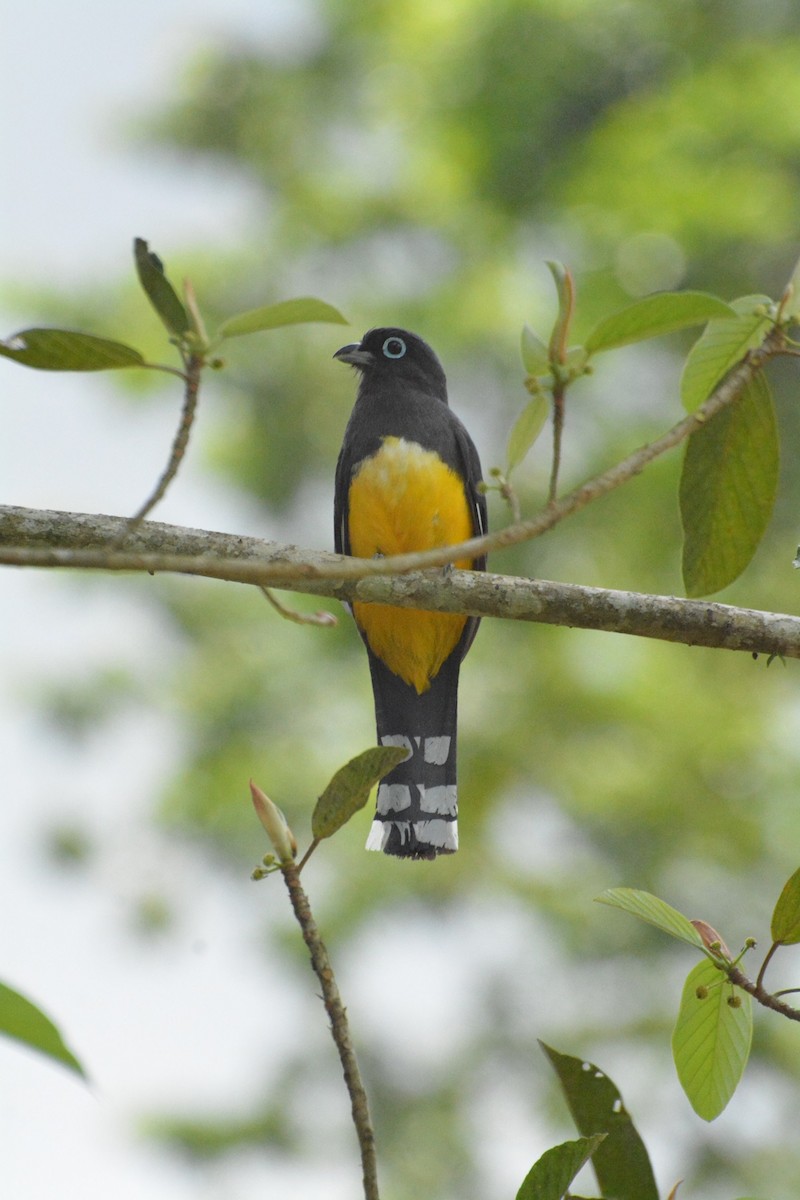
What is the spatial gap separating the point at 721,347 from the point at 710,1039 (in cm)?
112

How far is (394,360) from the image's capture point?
4.65m

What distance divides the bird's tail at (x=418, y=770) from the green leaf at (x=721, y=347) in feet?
6.65

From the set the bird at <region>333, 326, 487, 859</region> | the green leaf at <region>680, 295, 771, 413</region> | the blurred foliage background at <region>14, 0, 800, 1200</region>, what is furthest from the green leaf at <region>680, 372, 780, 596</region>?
the blurred foliage background at <region>14, 0, 800, 1200</region>

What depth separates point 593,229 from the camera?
945 cm

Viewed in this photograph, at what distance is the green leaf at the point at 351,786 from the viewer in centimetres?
185

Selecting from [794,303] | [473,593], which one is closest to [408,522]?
[473,593]

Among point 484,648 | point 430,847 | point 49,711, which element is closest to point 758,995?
point 430,847

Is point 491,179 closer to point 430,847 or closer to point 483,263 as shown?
point 483,263

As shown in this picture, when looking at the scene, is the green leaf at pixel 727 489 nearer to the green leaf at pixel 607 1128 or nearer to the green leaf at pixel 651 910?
the green leaf at pixel 651 910

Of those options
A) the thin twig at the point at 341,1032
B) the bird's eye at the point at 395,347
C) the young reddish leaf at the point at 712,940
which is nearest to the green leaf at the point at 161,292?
the thin twig at the point at 341,1032

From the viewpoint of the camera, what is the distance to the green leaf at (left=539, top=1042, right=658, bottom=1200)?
1804 millimetres

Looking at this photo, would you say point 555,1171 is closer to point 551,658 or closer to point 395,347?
point 395,347

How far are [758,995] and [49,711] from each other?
1011 centimetres

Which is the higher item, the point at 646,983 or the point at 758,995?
the point at 646,983
